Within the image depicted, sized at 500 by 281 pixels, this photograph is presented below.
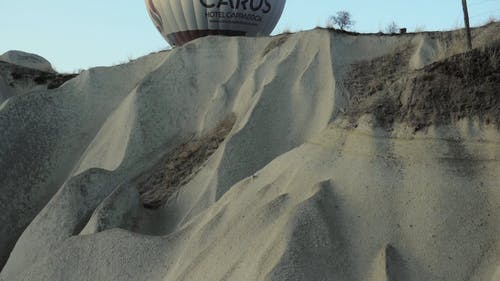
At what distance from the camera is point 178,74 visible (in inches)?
473

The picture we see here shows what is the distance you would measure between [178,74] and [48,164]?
2533mm

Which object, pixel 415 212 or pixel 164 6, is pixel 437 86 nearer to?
pixel 415 212

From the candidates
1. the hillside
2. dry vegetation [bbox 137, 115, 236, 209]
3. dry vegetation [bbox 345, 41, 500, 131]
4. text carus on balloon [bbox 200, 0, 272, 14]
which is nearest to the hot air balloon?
text carus on balloon [bbox 200, 0, 272, 14]

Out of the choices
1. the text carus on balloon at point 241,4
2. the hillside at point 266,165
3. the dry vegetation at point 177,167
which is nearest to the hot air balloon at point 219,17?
the text carus on balloon at point 241,4

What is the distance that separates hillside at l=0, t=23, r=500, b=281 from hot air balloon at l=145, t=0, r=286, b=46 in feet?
6.85

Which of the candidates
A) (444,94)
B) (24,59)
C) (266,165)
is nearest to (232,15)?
(24,59)

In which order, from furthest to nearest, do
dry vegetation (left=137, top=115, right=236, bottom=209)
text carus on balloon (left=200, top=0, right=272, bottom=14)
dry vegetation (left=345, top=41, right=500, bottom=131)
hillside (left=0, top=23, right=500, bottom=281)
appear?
1. text carus on balloon (left=200, top=0, right=272, bottom=14)
2. dry vegetation (left=137, top=115, right=236, bottom=209)
3. dry vegetation (left=345, top=41, right=500, bottom=131)
4. hillside (left=0, top=23, right=500, bottom=281)

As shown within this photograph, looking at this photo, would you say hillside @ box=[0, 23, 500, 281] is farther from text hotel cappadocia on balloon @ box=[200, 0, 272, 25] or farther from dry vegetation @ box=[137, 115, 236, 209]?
text hotel cappadocia on balloon @ box=[200, 0, 272, 25]

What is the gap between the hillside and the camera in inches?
206

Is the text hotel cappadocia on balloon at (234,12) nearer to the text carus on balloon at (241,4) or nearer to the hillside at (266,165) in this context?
the text carus on balloon at (241,4)

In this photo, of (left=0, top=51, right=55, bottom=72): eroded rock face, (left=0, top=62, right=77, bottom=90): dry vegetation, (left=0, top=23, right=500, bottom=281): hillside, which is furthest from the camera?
(left=0, top=51, right=55, bottom=72): eroded rock face

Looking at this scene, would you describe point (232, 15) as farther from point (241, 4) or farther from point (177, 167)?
point (177, 167)

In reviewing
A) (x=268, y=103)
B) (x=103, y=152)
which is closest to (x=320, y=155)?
(x=268, y=103)

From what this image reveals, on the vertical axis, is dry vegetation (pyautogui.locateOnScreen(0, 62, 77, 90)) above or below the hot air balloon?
below
